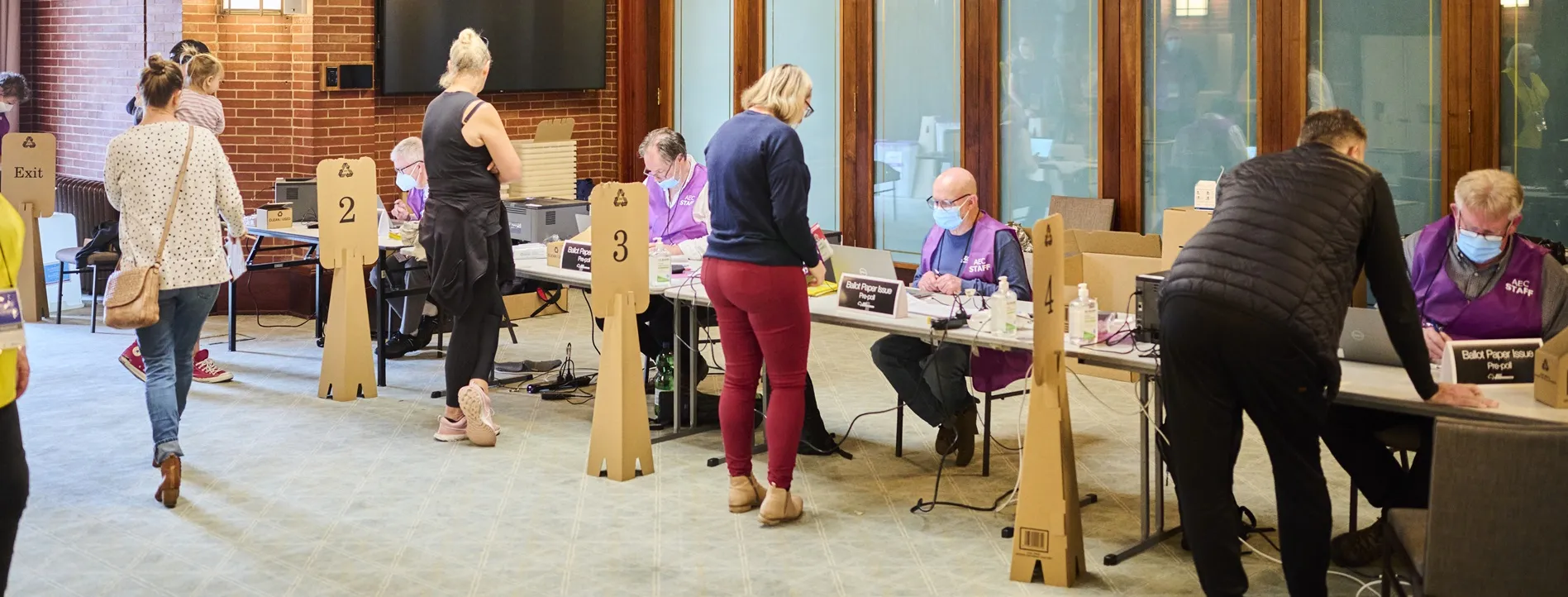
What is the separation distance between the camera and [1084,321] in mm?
4344

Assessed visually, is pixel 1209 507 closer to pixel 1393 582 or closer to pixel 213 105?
pixel 1393 582

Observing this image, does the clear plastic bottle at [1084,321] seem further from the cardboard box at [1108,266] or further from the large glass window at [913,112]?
the large glass window at [913,112]

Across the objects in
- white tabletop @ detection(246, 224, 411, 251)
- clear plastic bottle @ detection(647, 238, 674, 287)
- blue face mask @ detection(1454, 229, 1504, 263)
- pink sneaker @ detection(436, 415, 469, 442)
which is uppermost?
white tabletop @ detection(246, 224, 411, 251)

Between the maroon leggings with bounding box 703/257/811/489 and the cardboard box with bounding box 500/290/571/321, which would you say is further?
the cardboard box with bounding box 500/290/571/321

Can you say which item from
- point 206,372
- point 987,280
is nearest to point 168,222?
point 206,372

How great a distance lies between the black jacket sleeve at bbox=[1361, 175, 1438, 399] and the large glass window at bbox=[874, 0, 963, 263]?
17.8 feet

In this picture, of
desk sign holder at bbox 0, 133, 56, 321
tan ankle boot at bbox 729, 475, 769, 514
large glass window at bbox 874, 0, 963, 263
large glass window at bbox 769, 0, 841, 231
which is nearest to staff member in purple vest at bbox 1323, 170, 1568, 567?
tan ankle boot at bbox 729, 475, 769, 514

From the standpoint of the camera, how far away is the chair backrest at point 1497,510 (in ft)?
9.18

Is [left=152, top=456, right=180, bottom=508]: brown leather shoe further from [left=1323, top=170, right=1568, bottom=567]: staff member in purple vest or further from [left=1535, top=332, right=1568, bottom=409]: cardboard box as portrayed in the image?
[left=1535, top=332, right=1568, bottom=409]: cardboard box

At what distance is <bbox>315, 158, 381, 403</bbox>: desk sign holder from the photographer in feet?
20.9

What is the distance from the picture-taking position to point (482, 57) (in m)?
5.39

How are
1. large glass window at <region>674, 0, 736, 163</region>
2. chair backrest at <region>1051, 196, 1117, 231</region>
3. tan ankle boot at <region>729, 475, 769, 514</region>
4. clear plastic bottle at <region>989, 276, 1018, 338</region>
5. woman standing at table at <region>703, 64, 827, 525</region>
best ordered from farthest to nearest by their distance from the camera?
large glass window at <region>674, 0, 736, 163</region>
chair backrest at <region>1051, 196, 1117, 231</region>
tan ankle boot at <region>729, 475, 769, 514</region>
clear plastic bottle at <region>989, 276, 1018, 338</region>
woman standing at table at <region>703, 64, 827, 525</region>

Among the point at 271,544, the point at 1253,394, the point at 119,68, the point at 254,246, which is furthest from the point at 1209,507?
the point at 119,68

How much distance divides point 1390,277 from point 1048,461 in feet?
3.35
